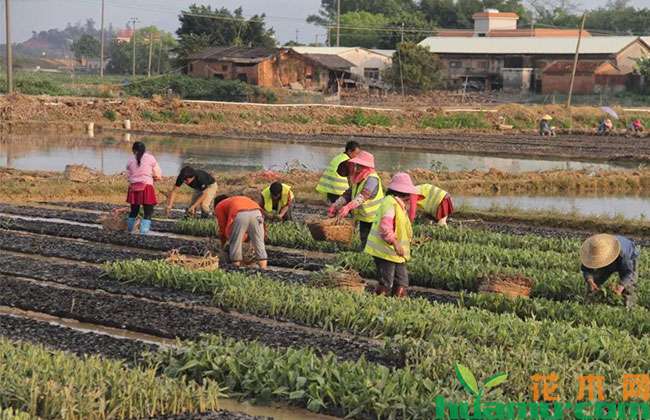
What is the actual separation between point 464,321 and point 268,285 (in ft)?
7.93

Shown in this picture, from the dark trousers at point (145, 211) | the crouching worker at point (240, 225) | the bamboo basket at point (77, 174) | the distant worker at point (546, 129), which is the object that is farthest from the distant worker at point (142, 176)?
the distant worker at point (546, 129)

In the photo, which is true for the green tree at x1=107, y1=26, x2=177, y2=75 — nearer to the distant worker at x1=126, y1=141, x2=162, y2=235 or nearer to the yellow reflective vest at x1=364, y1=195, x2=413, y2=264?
the distant worker at x1=126, y1=141, x2=162, y2=235

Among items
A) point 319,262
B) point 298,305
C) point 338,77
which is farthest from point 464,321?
point 338,77

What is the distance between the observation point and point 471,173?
81.4 ft

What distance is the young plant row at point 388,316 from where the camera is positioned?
8336 mm

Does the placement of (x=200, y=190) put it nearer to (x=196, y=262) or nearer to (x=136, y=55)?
(x=196, y=262)

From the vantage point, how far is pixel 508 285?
10797mm

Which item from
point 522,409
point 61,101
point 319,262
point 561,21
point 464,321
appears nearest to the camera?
point 522,409

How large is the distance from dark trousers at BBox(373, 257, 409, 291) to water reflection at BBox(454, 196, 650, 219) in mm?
8916

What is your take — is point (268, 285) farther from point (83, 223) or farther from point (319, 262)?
point (83, 223)

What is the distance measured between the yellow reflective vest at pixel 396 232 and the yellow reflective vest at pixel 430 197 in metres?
4.37

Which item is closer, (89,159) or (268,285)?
(268,285)

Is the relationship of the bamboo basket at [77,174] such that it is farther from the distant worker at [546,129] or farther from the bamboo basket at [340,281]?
the distant worker at [546,129]

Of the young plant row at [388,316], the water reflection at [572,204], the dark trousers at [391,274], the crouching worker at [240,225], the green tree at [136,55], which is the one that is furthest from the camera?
the green tree at [136,55]
